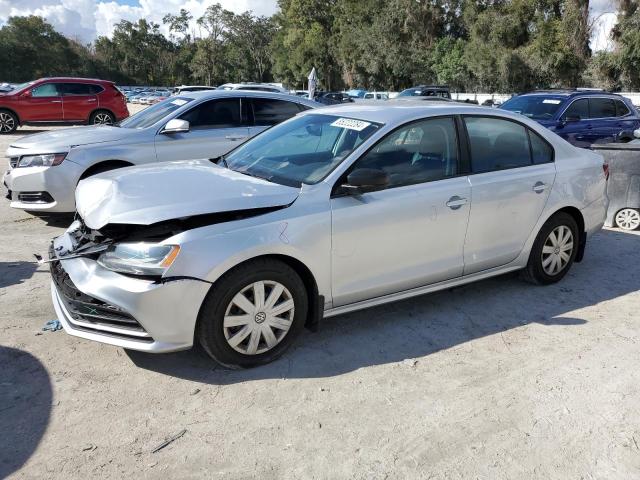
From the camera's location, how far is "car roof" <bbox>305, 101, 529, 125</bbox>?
13.2ft

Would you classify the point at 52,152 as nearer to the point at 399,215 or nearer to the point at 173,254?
the point at 173,254

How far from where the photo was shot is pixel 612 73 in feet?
111

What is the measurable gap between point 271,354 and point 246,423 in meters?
0.62

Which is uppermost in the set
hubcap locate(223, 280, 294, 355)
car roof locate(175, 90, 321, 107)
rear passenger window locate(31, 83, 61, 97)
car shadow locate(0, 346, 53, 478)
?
rear passenger window locate(31, 83, 61, 97)

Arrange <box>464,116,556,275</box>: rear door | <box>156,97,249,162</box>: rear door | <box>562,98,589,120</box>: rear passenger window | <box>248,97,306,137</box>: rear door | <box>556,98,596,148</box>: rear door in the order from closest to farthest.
Result: <box>464,116,556,275</box>: rear door < <box>156,97,249,162</box>: rear door < <box>248,97,306,137</box>: rear door < <box>556,98,596,148</box>: rear door < <box>562,98,589,120</box>: rear passenger window

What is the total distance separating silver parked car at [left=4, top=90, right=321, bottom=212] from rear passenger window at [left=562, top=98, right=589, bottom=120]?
5.77m

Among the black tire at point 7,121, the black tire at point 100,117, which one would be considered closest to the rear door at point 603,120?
the black tire at point 100,117

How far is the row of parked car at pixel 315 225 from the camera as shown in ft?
10.4

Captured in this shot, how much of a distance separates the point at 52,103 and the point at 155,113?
12076mm

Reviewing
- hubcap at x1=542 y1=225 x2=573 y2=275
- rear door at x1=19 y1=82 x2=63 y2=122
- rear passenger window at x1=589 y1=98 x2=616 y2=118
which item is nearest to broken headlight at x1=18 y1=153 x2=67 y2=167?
hubcap at x1=542 y1=225 x2=573 y2=275

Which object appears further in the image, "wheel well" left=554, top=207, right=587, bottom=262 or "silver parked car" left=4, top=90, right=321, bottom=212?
"silver parked car" left=4, top=90, right=321, bottom=212

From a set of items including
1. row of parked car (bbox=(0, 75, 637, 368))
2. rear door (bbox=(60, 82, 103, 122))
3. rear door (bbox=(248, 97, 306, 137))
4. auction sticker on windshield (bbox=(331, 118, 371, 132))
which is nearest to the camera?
row of parked car (bbox=(0, 75, 637, 368))

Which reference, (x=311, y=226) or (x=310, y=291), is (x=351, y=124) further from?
(x=310, y=291)

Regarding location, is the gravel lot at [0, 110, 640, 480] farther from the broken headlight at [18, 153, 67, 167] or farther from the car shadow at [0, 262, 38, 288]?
the broken headlight at [18, 153, 67, 167]
